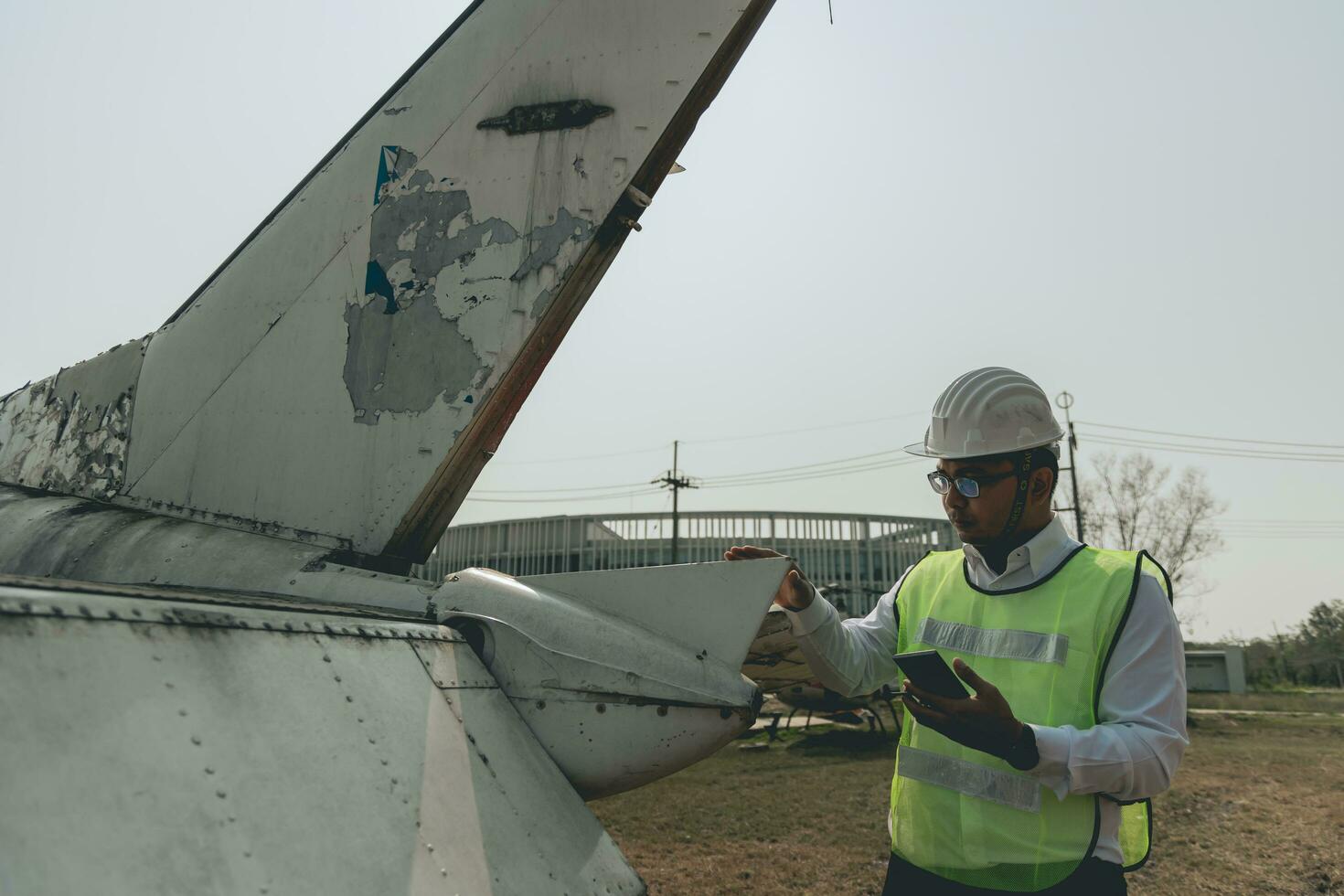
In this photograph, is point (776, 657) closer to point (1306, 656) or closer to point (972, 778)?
point (972, 778)

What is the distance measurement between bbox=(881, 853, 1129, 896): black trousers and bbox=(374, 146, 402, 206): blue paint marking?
279cm

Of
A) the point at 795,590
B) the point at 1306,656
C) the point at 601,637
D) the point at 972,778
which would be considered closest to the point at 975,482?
the point at 795,590

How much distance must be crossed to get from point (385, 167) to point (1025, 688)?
272cm

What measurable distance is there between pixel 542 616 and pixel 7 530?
7.44 ft

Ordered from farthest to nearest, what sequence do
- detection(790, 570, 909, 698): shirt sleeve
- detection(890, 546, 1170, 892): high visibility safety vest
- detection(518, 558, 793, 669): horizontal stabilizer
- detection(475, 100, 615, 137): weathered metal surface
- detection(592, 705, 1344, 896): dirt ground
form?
detection(592, 705, 1344, 896): dirt ground → detection(475, 100, 615, 137): weathered metal surface → detection(790, 570, 909, 698): shirt sleeve → detection(518, 558, 793, 669): horizontal stabilizer → detection(890, 546, 1170, 892): high visibility safety vest

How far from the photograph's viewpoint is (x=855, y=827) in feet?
24.1

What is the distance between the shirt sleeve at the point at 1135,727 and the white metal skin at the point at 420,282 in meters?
1.93

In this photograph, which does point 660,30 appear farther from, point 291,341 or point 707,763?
point 707,763

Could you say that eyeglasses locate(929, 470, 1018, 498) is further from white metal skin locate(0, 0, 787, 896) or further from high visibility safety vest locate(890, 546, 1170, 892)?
white metal skin locate(0, 0, 787, 896)

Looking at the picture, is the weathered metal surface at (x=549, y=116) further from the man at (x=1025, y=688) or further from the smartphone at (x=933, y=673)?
the smartphone at (x=933, y=673)

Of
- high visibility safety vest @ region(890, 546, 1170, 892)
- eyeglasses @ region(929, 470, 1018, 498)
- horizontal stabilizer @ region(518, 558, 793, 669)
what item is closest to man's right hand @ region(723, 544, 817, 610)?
horizontal stabilizer @ region(518, 558, 793, 669)

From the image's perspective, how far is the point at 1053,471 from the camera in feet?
8.23

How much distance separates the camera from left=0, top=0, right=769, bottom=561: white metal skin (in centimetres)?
288

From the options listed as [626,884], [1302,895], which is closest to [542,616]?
[626,884]
